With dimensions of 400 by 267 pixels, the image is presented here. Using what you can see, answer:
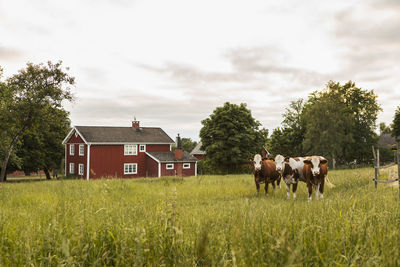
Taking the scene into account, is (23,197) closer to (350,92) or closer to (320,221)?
(320,221)

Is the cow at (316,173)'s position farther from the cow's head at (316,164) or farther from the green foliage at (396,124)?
the green foliage at (396,124)

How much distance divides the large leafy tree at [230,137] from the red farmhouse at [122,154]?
4586 mm

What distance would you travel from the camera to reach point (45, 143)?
5062 cm

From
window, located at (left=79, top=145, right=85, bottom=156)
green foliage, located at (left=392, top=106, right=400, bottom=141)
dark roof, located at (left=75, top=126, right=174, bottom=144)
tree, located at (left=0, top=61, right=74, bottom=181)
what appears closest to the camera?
tree, located at (left=0, top=61, right=74, bottom=181)

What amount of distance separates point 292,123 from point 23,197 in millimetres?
61515

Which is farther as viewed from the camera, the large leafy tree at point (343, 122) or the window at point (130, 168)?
the large leafy tree at point (343, 122)

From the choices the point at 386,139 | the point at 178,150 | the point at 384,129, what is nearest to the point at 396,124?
the point at 386,139

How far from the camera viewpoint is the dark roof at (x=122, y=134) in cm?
4394

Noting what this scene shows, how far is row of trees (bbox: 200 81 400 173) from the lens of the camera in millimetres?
46219

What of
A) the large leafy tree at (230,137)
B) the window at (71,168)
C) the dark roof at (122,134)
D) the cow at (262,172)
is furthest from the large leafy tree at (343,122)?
the window at (71,168)

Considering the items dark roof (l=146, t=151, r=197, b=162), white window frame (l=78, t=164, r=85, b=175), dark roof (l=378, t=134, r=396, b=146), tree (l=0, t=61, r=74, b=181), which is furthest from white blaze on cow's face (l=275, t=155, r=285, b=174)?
dark roof (l=378, t=134, r=396, b=146)

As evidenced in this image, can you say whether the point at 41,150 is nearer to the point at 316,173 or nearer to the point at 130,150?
the point at 130,150

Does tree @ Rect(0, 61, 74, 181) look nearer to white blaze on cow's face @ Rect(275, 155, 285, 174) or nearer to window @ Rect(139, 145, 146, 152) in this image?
window @ Rect(139, 145, 146, 152)

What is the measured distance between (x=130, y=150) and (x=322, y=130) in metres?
32.2
